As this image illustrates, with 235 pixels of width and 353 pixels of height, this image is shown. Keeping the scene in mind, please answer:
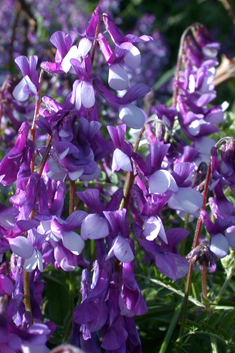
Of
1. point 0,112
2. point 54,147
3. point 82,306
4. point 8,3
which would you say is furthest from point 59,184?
point 8,3

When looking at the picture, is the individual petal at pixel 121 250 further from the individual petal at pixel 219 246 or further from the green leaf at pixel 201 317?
the green leaf at pixel 201 317

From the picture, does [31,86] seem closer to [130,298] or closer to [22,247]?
[22,247]

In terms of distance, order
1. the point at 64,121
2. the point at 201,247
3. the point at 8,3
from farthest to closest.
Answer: the point at 8,3, the point at 201,247, the point at 64,121

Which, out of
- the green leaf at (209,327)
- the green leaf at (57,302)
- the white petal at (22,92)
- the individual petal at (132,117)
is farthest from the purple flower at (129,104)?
the green leaf at (57,302)

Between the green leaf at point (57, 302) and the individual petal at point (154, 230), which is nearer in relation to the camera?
the individual petal at point (154, 230)

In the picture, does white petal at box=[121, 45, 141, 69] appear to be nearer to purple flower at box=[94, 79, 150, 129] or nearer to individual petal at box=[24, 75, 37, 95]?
purple flower at box=[94, 79, 150, 129]

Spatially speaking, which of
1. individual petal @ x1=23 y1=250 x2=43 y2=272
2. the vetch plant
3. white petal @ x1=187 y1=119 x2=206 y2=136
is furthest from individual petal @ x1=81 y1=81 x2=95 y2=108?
white petal @ x1=187 y1=119 x2=206 y2=136

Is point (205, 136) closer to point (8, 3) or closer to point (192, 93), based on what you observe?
point (192, 93)
